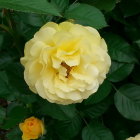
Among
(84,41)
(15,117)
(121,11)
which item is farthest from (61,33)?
(121,11)

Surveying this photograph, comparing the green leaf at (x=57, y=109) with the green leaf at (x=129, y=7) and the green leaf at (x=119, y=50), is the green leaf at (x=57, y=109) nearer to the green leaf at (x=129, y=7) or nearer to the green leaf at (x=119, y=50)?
the green leaf at (x=119, y=50)

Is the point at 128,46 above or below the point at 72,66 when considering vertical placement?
below

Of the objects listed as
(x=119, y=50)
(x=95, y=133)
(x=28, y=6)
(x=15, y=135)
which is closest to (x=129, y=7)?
(x=119, y=50)

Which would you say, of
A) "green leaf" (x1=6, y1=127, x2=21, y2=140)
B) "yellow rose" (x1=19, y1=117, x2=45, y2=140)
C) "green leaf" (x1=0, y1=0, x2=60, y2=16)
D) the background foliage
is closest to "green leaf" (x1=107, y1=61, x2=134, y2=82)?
the background foliage

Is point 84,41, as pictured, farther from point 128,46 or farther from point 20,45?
point 128,46

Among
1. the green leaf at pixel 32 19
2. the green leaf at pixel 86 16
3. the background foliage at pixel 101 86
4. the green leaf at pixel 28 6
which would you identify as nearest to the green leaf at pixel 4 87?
the background foliage at pixel 101 86
